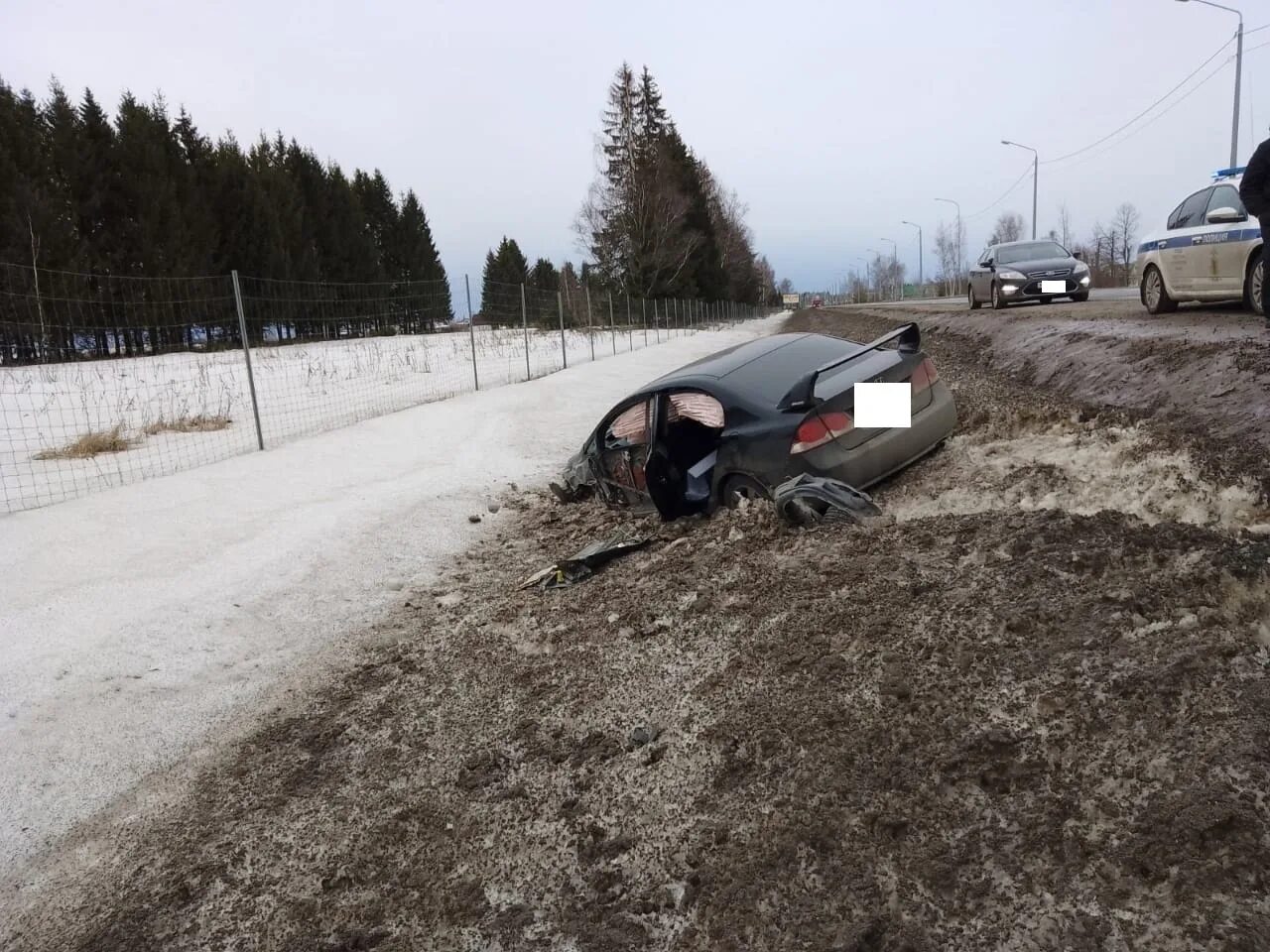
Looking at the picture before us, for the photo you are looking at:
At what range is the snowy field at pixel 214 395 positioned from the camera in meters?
9.59

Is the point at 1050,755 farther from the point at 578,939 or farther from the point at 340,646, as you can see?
the point at 340,646

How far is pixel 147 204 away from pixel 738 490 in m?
33.0

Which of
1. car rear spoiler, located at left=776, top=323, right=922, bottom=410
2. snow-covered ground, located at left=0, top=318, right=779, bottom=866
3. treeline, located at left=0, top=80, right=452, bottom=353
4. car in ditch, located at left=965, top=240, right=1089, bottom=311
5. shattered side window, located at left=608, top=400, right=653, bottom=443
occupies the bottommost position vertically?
snow-covered ground, located at left=0, top=318, right=779, bottom=866

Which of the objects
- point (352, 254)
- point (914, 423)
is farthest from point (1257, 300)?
point (352, 254)

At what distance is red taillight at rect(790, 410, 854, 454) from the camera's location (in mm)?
4711

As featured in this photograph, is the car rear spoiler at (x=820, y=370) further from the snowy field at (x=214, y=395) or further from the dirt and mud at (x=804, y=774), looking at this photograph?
the snowy field at (x=214, y=395)

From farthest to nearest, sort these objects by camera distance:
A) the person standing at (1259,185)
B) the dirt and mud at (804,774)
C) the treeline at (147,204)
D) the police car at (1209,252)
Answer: the treeline at (147,204) < the police car at (1209,252) < the person standing at (1259,185) < the dirt and mud at (804,774)

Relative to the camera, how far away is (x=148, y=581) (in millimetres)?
5363

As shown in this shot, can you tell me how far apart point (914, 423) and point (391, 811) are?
13.3 ft

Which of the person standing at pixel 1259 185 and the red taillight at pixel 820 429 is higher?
the person standing at pixel 1259 185

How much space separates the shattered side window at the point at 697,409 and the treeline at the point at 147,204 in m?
13.7

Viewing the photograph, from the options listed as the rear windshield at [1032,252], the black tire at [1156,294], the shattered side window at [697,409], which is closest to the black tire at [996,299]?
the rear windshield at [1032,252]

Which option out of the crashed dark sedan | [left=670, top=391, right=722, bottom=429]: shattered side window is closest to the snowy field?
the crashed dark sedan

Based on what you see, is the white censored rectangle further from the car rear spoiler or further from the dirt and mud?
the dirt and mud
